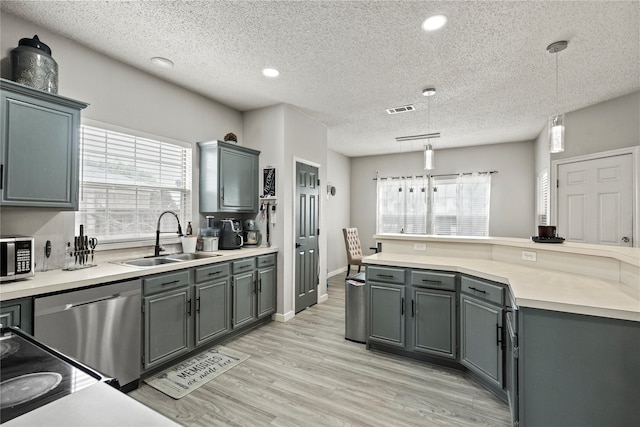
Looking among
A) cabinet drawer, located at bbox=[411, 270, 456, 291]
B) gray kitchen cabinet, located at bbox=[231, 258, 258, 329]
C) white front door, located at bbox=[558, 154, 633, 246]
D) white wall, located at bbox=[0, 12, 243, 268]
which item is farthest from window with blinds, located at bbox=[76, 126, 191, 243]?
white front door, located at bbox=[558, 154, 633, 246]

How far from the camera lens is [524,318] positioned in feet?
5.65

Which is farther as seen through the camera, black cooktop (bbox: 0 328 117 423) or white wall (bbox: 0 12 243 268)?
white wall (bbox: 0 12 243 268)

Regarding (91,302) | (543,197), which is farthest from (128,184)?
(543,197)

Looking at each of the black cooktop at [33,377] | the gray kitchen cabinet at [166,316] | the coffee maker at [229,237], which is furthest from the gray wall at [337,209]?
the black cooktop at [33,377]

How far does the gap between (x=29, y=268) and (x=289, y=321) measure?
2629 millimetres

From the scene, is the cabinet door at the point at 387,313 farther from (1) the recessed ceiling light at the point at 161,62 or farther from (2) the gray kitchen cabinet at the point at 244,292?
(1) the recessed ceiling light at the point at 161,62

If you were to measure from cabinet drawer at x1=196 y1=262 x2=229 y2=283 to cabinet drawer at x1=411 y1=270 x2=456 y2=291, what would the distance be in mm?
1878

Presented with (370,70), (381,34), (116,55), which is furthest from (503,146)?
(116,55)

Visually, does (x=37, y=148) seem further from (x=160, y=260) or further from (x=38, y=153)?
(x=160, y=260)

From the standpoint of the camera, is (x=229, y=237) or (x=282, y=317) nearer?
(x=229, y=237)

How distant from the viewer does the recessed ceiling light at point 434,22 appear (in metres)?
2.17

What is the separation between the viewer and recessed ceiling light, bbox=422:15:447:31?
7.14ft

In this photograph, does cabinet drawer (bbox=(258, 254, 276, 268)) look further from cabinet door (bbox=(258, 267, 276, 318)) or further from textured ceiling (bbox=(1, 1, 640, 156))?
textured ceiling (bbox=(1, 1, 640, 156))

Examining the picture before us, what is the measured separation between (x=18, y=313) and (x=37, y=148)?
109cm
